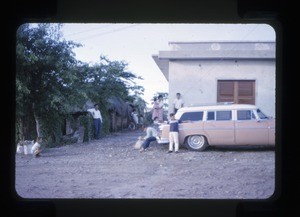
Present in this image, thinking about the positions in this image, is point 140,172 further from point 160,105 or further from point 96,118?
point 96,118

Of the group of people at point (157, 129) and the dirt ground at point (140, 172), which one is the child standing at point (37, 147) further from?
the group of people at point (157, 129)

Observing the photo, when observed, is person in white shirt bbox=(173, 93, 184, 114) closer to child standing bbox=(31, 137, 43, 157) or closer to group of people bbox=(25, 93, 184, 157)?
group of people bbox=(25, 93, 184, 157)

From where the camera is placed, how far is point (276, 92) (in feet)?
10.1

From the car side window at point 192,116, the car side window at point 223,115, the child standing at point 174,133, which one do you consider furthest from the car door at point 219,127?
the child standing at point 174,133

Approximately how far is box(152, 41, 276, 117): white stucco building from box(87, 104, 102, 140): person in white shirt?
0.97 metres

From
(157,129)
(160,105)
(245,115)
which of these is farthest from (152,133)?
(245,115)

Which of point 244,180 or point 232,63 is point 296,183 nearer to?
point 244,180

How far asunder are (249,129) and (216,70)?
97 cm

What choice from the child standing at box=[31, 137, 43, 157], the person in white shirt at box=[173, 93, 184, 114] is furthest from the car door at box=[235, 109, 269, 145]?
the child standing at box=[31, 137, 43, 157]

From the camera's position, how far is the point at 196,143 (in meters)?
3.98
